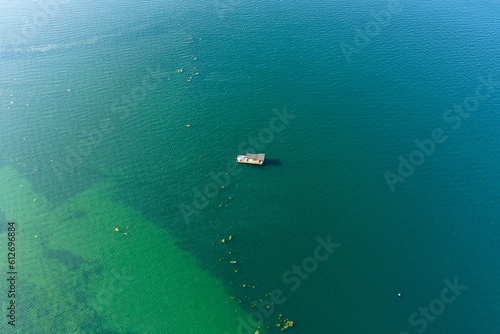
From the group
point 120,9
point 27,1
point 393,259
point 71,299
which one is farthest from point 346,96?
point 27,1

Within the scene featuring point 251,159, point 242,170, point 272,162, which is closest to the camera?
point 242,170

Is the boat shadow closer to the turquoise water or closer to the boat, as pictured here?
the turquoise water

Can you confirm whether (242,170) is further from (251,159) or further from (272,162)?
(272,162)

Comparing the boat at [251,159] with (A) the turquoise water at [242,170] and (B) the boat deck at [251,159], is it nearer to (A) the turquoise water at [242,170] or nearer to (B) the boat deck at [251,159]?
(B) the boat deck at [251,159]

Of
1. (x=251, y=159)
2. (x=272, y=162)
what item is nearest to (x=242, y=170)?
(x=251, y=159)

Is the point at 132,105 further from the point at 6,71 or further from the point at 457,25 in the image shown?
the point at 457,25

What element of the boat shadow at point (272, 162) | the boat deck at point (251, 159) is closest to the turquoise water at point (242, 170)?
the boat shadow at point (272, 162)

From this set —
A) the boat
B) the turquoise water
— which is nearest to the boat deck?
the boat

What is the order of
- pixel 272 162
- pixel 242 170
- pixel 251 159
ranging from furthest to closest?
pixel 272 162
pixel 251 159
pixel 242 170

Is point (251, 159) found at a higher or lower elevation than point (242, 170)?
higher
